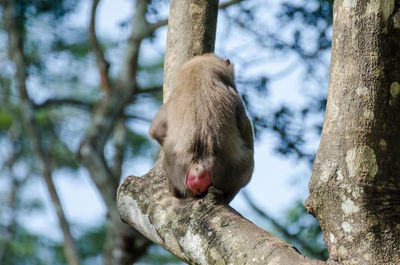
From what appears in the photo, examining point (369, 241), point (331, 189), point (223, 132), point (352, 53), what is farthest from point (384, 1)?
point (223, 132)

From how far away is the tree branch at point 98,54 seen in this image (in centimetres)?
974

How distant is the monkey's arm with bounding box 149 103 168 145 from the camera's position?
15.7 feet

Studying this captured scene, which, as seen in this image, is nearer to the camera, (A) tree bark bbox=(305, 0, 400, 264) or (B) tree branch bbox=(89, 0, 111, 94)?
(A) tree bark bbox=(305, 0, 400, 264)

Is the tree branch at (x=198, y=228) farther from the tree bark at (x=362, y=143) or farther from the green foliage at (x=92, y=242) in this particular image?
the green foliage at (x=92, y=242)

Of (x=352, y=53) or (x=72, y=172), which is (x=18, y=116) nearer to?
(x=72, y=172)

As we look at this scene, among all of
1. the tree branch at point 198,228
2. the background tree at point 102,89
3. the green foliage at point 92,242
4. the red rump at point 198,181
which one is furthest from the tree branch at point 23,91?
the green foliage at point 92,242

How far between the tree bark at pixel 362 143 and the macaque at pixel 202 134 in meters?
1.56

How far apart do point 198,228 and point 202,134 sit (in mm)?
1383

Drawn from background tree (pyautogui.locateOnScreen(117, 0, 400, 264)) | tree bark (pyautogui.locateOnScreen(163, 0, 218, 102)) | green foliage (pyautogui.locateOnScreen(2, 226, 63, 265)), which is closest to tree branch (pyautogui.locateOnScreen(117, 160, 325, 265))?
background tree (pyautogui.locateOnScreen(117, 0, 400, 264))

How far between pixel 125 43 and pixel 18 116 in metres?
4.55

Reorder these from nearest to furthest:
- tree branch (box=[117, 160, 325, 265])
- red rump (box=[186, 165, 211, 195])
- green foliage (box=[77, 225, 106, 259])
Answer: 1. tree branch (box=[117, 160, 325, 265])
2. red rump (box=[186, 165, 211, 195])
3. green foliage (box=[77, 225, 106, 259])

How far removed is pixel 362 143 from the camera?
2.79m

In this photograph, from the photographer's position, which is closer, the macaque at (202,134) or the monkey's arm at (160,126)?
the macaque at (202,134)

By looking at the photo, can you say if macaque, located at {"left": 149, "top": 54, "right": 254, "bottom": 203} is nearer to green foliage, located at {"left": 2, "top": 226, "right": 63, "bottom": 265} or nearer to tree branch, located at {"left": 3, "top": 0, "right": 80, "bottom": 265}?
tree branch, located at {"left": 3, "top": 0, "right": 80, "bottom": 265}
